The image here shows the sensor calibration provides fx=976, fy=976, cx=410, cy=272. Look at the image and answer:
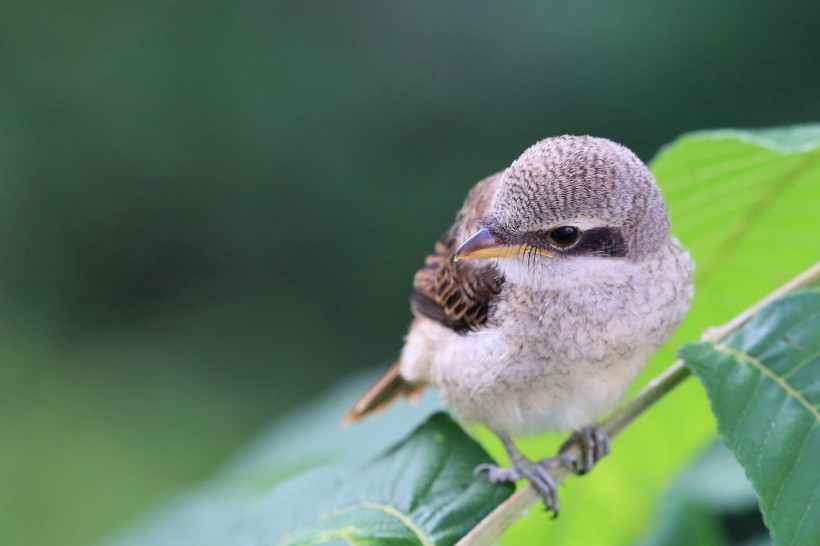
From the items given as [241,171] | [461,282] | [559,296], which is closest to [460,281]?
[461,282]

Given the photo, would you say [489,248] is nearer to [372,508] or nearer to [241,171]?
[372,508]

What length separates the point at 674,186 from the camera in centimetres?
222

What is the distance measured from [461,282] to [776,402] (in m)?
0.97

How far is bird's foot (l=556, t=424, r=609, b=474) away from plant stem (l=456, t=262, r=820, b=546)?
0.99 feet

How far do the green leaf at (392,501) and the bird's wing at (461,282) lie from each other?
39 cm

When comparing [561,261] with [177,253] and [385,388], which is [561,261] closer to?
[385,388]

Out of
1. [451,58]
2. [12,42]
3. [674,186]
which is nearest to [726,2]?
[451,58]

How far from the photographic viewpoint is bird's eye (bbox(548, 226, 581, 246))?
2059 millimetres

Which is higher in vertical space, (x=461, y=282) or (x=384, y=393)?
(x=461, y=282)

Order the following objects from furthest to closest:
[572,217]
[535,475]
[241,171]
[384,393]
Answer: [241,171]
[384,393]
[535,475]
[572,217]

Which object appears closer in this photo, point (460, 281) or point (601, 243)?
point (601, 243)

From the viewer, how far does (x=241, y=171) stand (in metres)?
8.08

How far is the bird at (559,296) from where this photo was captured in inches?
79.4

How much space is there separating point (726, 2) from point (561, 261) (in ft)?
17.9
